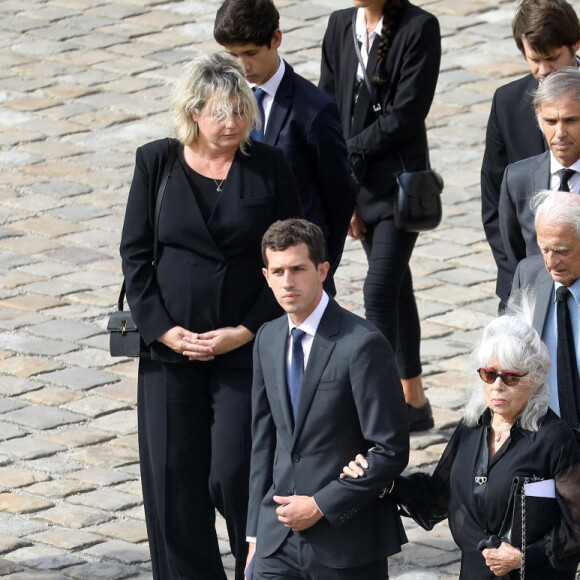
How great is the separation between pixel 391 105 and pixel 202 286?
77.7 inches

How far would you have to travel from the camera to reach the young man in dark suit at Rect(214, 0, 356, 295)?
6.08 m

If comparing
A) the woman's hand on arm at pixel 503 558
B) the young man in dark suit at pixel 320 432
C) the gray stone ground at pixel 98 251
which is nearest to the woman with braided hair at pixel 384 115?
the gray stone ground at pixel 98 251

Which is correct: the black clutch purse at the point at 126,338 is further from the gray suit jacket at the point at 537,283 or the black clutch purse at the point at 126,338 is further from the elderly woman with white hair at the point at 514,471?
the gray suit jacket at the point at 537,283

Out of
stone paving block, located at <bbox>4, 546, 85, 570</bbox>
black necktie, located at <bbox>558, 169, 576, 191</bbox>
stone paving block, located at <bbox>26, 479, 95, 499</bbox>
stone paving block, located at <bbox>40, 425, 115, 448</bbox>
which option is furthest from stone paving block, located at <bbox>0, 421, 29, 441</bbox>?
black necktie, located at <bbox>558, 169, 576, 191</bbox>

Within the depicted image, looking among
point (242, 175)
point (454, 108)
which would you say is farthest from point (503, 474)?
point (454, 108)

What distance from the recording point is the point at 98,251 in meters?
9.70

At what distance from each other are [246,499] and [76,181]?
557 cm

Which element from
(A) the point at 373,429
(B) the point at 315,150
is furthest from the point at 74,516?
(A) the point at 373,429

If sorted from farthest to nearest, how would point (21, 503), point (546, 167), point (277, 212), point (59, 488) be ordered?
1. point (59, 488)
2. point (21, 503)
3. point (546, 167)
4. point (277, 212)

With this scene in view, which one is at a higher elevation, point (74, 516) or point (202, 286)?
point (202, 286)

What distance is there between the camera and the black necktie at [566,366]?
4.95m

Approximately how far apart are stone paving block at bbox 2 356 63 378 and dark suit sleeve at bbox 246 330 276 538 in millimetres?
3268

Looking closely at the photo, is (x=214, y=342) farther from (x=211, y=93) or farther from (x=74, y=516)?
(x=74, y=516)

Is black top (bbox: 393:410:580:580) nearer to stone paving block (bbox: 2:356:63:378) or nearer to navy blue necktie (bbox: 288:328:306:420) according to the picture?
navy blue necktie (bbox: 288:328:306:420)
